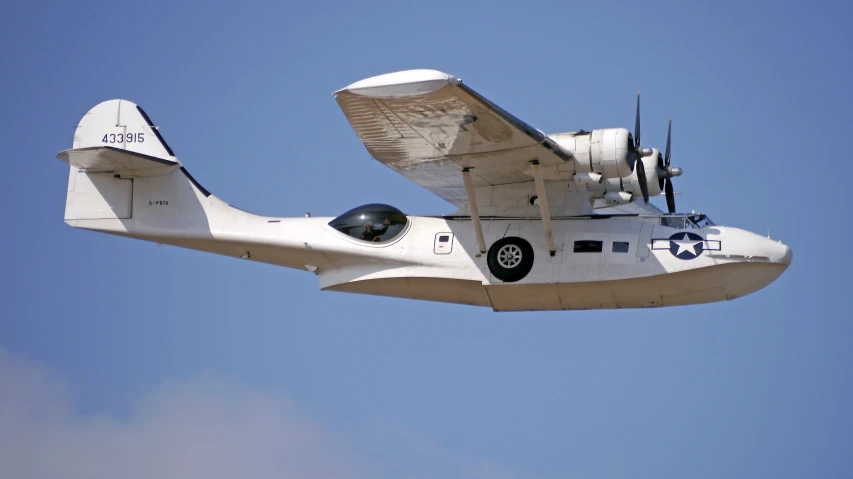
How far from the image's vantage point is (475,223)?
18.3 metres

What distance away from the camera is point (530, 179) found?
18.7 metres

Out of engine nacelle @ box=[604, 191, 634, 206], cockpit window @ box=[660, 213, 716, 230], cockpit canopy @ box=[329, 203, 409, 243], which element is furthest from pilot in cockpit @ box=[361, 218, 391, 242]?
cockpit window @ box=[660, 213, 716, 230]

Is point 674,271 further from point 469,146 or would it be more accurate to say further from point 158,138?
point 158,138

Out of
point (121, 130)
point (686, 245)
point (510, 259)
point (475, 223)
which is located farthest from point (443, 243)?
point (121, 130)

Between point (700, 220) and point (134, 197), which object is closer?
point (700, 220)

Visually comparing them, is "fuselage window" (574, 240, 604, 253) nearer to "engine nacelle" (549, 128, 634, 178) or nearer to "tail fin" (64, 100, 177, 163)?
"engine nacelle" (549, 128, 634, 178)

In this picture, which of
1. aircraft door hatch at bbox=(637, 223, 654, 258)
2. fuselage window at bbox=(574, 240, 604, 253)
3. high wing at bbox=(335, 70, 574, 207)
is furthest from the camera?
fuselage window at bbox=(574, 240, 604, 253)

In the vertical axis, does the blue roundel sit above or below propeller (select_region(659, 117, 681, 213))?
below

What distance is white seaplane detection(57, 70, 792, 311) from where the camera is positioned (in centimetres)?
1742

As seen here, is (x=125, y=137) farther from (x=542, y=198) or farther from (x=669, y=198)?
(x=669, y=198)

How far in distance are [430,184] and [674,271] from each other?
5.00 metres

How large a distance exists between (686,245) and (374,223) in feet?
16.5

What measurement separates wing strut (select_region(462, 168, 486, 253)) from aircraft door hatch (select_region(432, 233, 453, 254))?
1.56ft

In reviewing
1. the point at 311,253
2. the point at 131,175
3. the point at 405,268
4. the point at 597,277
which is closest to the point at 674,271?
the point at 597,277
